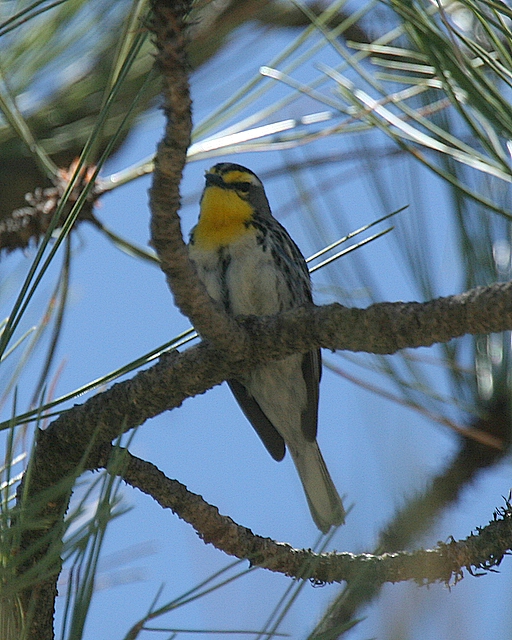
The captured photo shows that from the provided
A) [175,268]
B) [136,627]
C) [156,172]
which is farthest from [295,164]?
[136,627]

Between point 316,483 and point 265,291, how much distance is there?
64cm

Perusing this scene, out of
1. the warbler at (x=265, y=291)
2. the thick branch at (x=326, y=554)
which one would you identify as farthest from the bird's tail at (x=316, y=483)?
the thick branch at (x=326, y=554)

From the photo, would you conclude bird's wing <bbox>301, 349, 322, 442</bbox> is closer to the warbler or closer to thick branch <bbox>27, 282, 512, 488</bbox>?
the warbler

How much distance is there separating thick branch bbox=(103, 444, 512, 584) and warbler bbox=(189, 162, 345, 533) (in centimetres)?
116

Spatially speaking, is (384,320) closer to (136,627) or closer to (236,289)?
(136,627)

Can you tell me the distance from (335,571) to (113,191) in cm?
Answer: 104

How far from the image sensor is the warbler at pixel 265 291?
2635 mm

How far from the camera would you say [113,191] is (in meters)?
2.05

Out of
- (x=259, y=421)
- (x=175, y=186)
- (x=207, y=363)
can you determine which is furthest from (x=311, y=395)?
(x=175, y=186)

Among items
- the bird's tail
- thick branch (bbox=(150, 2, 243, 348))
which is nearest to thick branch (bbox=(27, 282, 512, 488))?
thick branch (bbox=(150, 2, 243, 348))

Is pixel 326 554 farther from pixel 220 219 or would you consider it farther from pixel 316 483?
pixel 220 219

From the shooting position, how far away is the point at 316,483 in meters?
2.77

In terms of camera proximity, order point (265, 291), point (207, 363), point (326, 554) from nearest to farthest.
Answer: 1. point (326, 554)
2. point (207, 363)
3. point (265, 291)

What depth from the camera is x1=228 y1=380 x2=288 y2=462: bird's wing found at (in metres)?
2.90
